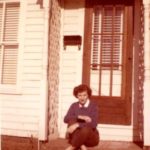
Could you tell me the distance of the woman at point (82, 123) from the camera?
5.61 metres

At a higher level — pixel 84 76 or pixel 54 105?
pixel 84 76

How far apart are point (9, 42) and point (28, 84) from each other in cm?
104

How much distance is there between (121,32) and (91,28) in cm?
66

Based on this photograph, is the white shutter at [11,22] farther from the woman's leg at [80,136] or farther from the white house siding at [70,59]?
the woman's leg at [80,136]

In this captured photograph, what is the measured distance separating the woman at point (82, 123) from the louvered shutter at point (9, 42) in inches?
124

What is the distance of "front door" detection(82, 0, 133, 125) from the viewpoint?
26.9 ft

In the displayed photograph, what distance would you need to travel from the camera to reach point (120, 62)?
8.27m

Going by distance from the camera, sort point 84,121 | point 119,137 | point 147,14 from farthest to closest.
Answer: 1. point 119,137
2. point 147,14
3. point 84,121

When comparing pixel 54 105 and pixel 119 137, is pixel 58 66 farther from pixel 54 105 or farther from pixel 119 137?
pixel 119 137

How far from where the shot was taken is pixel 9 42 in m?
8.76

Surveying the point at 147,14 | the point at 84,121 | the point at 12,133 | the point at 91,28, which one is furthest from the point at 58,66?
the point at 84,121

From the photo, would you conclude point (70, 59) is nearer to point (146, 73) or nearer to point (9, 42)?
point (9, 42)

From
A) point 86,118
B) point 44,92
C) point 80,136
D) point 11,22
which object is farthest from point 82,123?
point 11,22

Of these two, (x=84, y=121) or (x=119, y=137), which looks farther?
(x=119, y=137)
